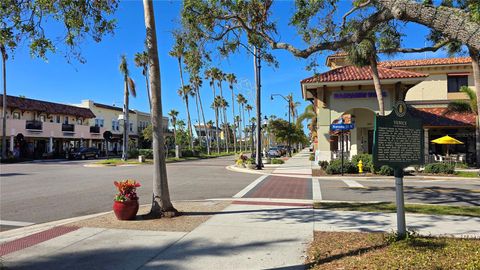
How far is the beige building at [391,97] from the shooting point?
2605 cm

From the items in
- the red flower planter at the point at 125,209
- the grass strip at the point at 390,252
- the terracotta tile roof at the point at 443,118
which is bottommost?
the grass strip at the point at 390,252

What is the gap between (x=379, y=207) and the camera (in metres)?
10.7

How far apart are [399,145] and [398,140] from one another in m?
0.09

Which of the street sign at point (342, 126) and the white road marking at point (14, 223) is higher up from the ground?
the street sign at point (342, 126)

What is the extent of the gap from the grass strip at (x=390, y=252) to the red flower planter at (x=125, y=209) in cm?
414

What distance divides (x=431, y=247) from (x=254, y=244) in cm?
283

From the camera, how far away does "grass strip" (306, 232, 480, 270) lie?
5285 millimetres

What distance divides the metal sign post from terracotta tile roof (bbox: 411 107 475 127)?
2485 cm

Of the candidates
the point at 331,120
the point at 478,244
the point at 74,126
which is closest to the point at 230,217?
the point at 478,244

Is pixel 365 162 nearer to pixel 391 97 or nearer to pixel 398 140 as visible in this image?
pixel 391 97

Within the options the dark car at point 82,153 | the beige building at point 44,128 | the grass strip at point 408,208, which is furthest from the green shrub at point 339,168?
the beige building at point 44,128

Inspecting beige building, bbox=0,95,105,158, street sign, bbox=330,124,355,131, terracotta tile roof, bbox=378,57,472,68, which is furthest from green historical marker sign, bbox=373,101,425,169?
beige building, bbox=0,95,105,158

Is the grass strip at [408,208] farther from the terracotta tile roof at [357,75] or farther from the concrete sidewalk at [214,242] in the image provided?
the terracotta tile roof at [357,75]

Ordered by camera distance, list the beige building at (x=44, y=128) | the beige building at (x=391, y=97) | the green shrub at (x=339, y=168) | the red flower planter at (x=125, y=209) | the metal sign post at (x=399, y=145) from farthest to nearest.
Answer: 1. the beige building at (x=44, y=128)
2. the beige building at (x=391, y=97)
3. the green shrub at (x=339, y=168)
4. the red flower planter at (x=125, y=209)
5. the metal sign post at (x=399, y=145)
